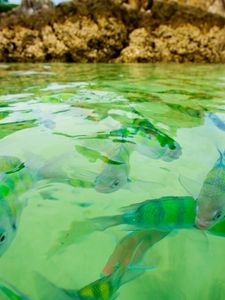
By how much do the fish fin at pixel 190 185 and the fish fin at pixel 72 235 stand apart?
0.55 metres

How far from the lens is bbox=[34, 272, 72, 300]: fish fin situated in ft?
2.84

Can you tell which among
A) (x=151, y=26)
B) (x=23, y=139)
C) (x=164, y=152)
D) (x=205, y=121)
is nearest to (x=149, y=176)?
(x=164, y=152)

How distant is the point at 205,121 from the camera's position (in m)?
2.83

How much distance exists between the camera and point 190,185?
1.50 meters

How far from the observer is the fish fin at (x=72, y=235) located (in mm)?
1079

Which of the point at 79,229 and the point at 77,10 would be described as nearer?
the point at 79,229

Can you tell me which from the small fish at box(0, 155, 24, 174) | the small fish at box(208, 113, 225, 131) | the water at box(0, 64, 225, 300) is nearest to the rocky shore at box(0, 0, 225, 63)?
the water at box(0, 64, 225, 300)

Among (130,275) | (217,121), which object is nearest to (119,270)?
Result: (130,275)

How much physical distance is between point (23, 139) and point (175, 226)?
1594 millimetres

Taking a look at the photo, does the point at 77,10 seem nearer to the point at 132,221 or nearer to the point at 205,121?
the point at 205,121

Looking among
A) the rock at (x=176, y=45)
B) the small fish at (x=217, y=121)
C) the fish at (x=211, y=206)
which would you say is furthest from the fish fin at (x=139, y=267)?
the rock at (x=176, y=45)

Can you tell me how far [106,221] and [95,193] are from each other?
9.8 inches

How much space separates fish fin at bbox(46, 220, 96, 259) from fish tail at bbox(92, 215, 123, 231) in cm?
2

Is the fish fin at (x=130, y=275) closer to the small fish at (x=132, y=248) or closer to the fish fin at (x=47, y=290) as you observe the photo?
the small fish at (x=132, y=248)
